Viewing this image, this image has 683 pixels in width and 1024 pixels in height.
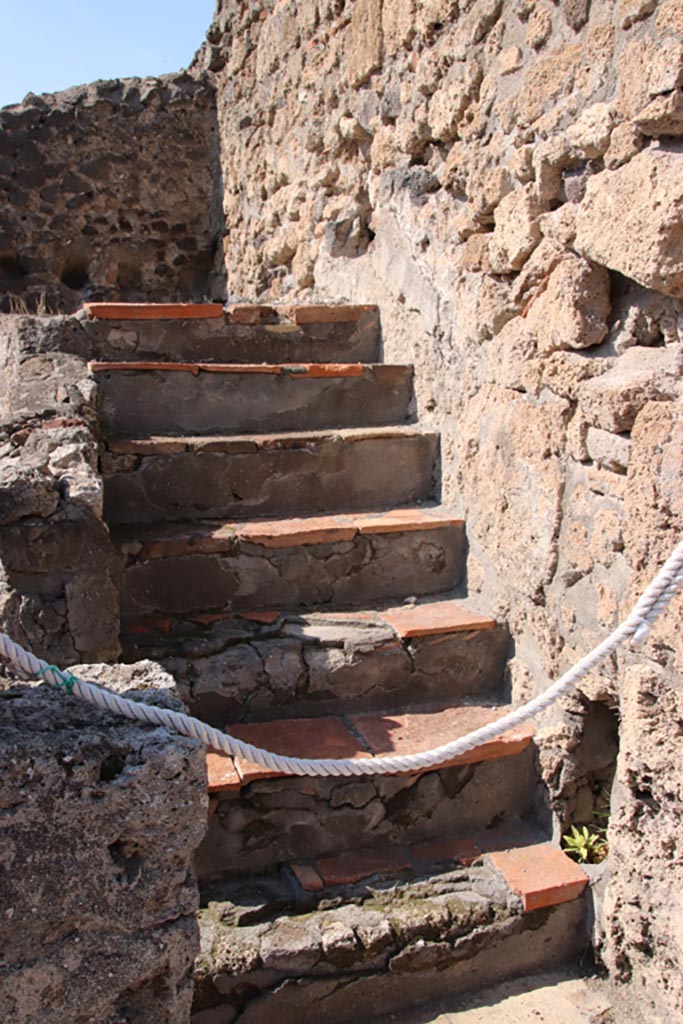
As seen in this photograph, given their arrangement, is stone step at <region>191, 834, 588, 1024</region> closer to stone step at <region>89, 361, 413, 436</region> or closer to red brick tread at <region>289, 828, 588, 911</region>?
red brick tread at <region>289, 828, 588, 911</region>

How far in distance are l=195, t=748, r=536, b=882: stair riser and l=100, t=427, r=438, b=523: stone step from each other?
1.17m

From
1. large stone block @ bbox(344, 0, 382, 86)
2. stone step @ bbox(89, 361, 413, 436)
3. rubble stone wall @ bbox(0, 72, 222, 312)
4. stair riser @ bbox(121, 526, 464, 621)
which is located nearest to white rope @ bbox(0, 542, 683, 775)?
stair riser @ bbox(121, 526, 464, 621)

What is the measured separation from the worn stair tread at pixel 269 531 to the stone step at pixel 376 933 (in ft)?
3.51

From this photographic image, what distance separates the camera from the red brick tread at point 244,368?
3467mm

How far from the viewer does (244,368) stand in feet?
11.7

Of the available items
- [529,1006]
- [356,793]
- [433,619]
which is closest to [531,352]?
[433,619]

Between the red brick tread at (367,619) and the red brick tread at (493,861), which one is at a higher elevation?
the red brick tread at (367,619)

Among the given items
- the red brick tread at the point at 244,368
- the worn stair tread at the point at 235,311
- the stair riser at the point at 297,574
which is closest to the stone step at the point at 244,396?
the red brick tread at the point at 244,368

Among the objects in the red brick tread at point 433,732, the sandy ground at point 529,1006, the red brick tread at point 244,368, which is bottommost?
the sandy ground at point 529,1006

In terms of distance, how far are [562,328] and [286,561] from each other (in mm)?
1213

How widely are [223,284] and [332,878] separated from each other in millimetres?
4896

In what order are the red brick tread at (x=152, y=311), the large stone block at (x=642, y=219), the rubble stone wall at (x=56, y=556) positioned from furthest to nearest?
the red brick tread at (x=152, y=311) < the rubble stone wall at (x=56, y=556) < the large stone block at (x=642, y=219)

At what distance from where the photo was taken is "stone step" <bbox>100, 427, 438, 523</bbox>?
126 inches

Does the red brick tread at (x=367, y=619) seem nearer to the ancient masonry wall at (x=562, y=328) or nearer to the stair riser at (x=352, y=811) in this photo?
the ancient masonry wall at (x=562, y=328)
